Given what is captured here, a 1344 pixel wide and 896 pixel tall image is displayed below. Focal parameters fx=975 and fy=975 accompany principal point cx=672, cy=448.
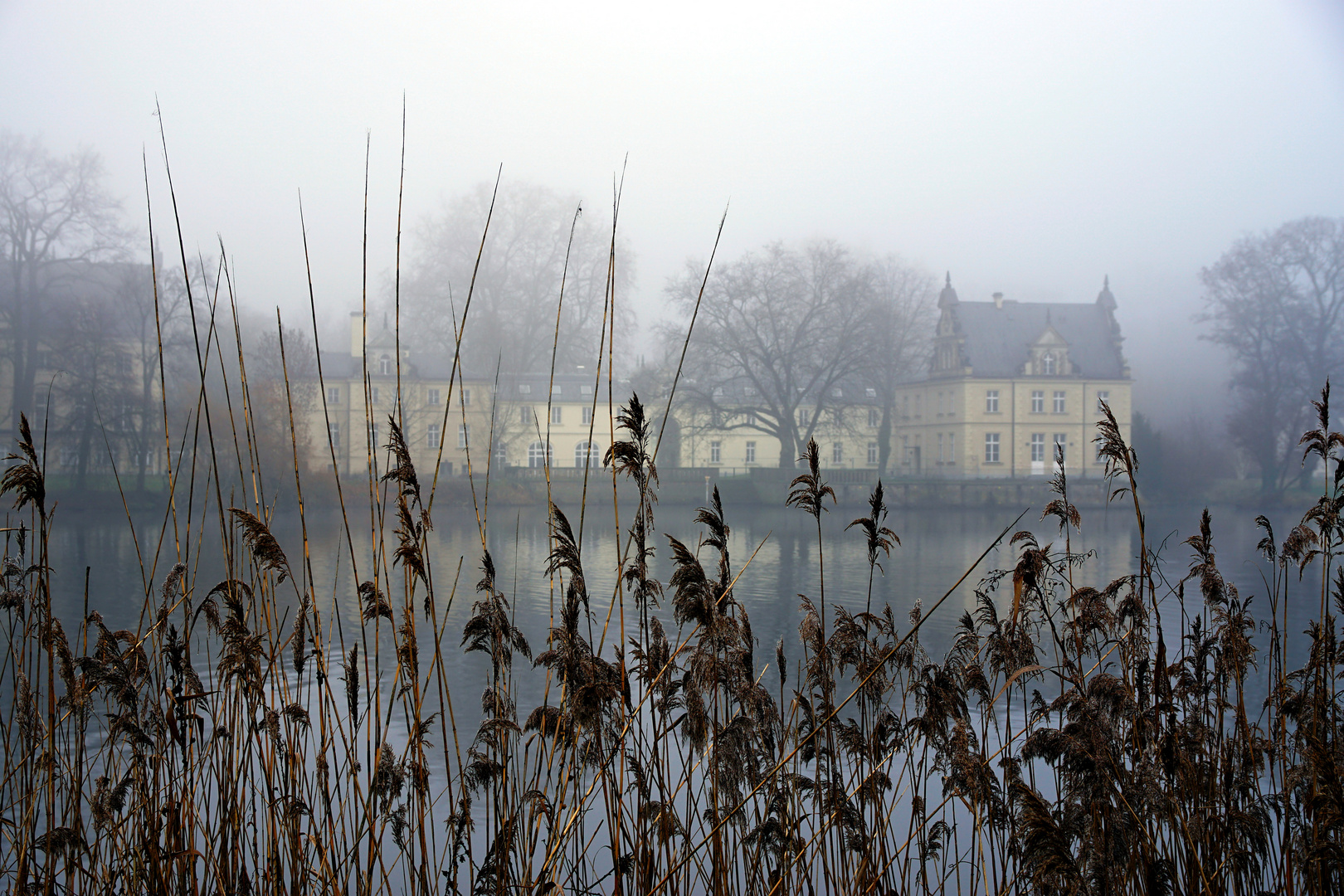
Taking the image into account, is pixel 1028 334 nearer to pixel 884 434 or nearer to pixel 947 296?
pixel 947 296

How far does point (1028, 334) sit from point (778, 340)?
20723 millimetres

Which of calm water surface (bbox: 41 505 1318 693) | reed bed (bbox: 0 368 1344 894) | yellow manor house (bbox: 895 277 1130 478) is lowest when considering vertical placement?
calm water surface (bbox: 41 505 1318 693)

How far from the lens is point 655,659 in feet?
7.94

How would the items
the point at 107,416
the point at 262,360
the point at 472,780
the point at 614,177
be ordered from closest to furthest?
the point at 614,177, the point at 472,780, the point at 107,416, the point at 262,360

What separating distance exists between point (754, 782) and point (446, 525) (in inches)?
1034

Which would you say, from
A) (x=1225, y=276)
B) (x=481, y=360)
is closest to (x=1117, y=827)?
(x=1225, y=276)

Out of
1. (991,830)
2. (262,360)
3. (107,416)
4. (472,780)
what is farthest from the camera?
(262,360)

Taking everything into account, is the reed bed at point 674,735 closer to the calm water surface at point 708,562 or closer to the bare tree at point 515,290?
the calm water surface at point 708,562

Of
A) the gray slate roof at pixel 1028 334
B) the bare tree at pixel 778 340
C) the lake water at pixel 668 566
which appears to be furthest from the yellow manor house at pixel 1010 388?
the lake water at pixel 668 566

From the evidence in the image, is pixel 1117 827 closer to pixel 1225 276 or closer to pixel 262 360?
pixel 262 360

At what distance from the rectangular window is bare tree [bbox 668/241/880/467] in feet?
46.4

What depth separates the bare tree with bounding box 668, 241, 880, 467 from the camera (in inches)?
1433

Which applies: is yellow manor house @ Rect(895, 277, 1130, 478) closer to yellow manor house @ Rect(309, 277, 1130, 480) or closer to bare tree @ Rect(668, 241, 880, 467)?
yellow manor house @ Rect(309, 277, 1130, 480)

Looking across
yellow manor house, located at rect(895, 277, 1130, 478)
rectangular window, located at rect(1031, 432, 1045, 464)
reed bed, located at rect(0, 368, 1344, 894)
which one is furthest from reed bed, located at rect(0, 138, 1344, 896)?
rectangular window, located at rect(1031, 432, 1045, 464)
